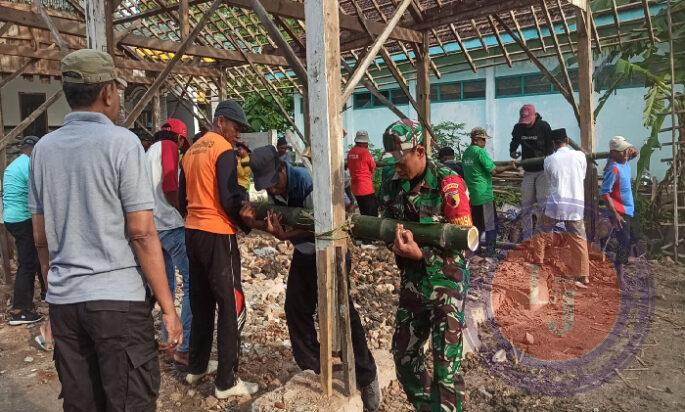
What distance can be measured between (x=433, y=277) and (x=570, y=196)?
12.3ft

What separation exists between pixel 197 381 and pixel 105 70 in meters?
2.38

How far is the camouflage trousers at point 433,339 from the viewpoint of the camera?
2.69 m

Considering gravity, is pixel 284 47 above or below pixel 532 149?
above

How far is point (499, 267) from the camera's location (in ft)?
20.4

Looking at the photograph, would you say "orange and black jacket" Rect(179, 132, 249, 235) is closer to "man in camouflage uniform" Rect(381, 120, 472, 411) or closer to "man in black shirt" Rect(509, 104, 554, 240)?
"man in camouflage uniform" Rect(381, 120, 472, 411)

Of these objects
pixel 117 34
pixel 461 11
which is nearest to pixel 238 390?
pixel 117 34

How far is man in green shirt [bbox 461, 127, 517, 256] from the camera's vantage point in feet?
21.6

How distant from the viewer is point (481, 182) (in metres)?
6.67

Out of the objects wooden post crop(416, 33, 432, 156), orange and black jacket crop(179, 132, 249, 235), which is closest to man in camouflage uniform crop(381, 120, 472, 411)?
orange and black jacket crop(179, 132, 249, 235)

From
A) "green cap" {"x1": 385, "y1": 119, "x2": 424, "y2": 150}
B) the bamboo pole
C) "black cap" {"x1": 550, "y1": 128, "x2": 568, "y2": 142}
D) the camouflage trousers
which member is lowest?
the camouflage trousers

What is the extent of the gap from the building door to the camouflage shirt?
40.4ft

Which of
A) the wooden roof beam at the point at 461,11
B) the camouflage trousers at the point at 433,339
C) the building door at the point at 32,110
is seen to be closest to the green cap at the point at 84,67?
the camouflage trousers at the point at 433,339

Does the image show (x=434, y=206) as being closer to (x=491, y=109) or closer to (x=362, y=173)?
(x=362, y=173)

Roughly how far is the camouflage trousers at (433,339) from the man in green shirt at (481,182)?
159 inches
